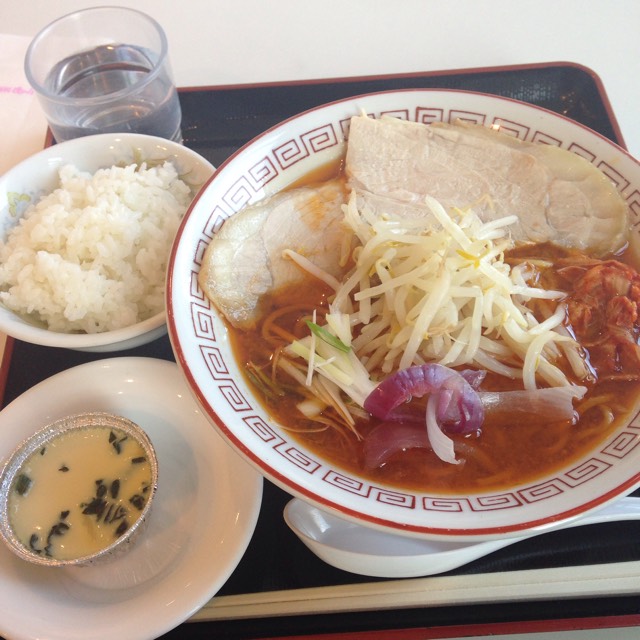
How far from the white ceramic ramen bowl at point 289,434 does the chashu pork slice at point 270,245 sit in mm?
55

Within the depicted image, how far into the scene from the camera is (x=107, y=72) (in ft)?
7.52

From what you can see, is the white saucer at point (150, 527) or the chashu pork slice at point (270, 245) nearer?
the white saucer at point (150, 527)

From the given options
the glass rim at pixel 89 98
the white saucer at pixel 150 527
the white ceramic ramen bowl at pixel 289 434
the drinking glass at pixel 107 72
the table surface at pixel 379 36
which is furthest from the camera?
the table surface at pixel 379 36

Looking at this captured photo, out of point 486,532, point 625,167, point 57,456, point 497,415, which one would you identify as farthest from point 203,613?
point 625,167

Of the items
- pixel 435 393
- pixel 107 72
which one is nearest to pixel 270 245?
pixel 435 393

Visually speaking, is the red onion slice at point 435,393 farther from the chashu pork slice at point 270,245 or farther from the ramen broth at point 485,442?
the chashu pork slice at point 270,245

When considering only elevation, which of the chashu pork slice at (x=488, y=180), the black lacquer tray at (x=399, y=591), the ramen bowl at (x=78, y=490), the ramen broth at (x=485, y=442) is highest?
the chashu pork slice at (x=488, y=180)

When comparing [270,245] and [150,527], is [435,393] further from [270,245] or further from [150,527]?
[150,527]

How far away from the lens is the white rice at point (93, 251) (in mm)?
1741

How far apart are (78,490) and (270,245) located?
34.7 inches

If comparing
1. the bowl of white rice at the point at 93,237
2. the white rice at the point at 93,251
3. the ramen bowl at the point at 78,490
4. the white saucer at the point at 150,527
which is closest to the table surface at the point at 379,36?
the bowl of white rice at the point at 93,237

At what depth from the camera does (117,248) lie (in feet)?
5.98

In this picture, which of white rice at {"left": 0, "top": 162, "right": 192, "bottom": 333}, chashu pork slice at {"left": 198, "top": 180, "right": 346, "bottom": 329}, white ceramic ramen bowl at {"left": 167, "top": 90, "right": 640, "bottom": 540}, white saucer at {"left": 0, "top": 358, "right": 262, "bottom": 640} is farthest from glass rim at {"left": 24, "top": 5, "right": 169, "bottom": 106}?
white saucer at {"left": 0, "top": 358, "right": 262, "bottom": 640}

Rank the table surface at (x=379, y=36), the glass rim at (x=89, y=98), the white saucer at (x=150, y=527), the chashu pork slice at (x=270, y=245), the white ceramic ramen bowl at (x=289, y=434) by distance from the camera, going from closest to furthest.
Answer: the white ceramic ramen bowl at (x=289, y=434) < the white saucer at (x=150, y=527) < the chashu pork slice at (x=270, y=245) < the glass rim at (x=89, y=98) < the table surface at (x=379, y=36)
